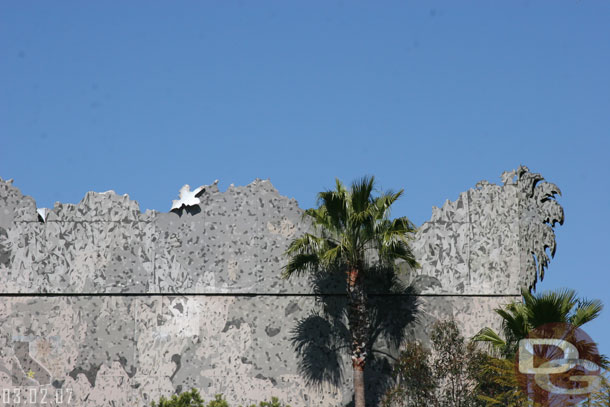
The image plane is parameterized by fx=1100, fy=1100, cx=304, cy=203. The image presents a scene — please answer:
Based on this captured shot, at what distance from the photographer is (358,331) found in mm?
26438

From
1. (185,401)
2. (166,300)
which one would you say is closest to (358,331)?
(185,401)

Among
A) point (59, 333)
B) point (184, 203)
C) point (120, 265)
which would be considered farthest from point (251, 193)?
point (59, 333)

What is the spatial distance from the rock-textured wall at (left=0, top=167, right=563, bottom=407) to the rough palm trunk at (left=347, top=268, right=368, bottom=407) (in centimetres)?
114

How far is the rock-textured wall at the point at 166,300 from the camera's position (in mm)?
27094

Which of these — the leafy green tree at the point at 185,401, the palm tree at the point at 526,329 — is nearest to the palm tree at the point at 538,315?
the palm tree at the point at 526,329

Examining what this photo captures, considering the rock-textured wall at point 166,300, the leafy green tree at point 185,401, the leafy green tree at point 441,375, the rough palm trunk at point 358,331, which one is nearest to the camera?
the leafy green tree at point 185,401

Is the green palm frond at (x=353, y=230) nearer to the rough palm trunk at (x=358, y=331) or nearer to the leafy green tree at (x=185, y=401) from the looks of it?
the rough palm trunk at (x=358, y=331)

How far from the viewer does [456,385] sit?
2738 centimetres

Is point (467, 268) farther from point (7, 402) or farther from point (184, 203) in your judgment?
point (7, 402)

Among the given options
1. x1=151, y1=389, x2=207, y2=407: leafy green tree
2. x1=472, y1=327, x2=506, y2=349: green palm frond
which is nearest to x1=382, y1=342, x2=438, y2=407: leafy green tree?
x1=472, y1=327, x2=506, y2=349: green palm frond

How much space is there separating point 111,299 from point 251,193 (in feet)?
14.5

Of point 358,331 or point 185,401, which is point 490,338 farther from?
point 185,401

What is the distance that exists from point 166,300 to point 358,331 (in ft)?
16.1

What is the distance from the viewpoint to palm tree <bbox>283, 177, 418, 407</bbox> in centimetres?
2648
